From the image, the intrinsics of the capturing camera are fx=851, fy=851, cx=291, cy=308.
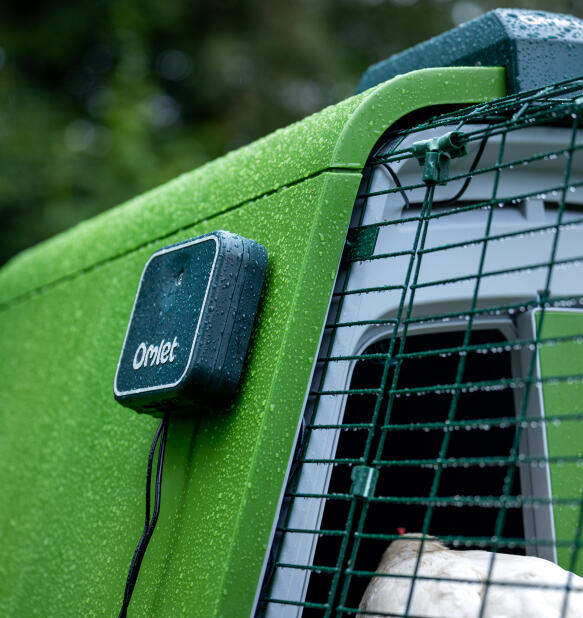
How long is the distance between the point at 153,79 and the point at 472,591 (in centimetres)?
781

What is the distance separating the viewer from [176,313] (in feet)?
4.75

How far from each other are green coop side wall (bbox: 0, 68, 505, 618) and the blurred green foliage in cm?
443

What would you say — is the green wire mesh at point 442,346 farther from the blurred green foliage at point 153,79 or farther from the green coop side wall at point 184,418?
the blurred green foliage at point 153,79

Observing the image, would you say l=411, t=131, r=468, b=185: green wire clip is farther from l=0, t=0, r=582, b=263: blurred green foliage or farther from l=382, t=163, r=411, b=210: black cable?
l=0, t=0, r=582, b=263: blurred green foliage

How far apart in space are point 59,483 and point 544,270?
3.80 ft

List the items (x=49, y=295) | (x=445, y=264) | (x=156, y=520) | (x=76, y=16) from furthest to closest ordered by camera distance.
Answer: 1. (x=76, y=16)
2. (x=49, y=295)
3. (x=445, y=264)
4. (x=156, y=520)

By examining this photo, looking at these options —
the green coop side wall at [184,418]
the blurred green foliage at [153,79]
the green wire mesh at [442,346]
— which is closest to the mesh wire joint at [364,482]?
the green wire mesh at [442,346]

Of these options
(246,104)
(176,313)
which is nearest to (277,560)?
(176,313)

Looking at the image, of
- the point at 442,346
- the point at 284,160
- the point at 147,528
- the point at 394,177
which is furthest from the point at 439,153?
the point at 147,528

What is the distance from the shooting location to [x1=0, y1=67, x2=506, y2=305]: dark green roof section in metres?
1.41

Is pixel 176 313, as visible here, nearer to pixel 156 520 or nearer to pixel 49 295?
pixel 156 520

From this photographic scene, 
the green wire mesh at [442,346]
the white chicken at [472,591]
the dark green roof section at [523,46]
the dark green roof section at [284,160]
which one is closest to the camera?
the white chicken at [472,591]

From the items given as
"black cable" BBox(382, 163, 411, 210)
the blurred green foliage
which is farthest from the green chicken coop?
the blurred green foliage

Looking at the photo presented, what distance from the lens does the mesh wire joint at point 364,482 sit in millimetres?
1209
